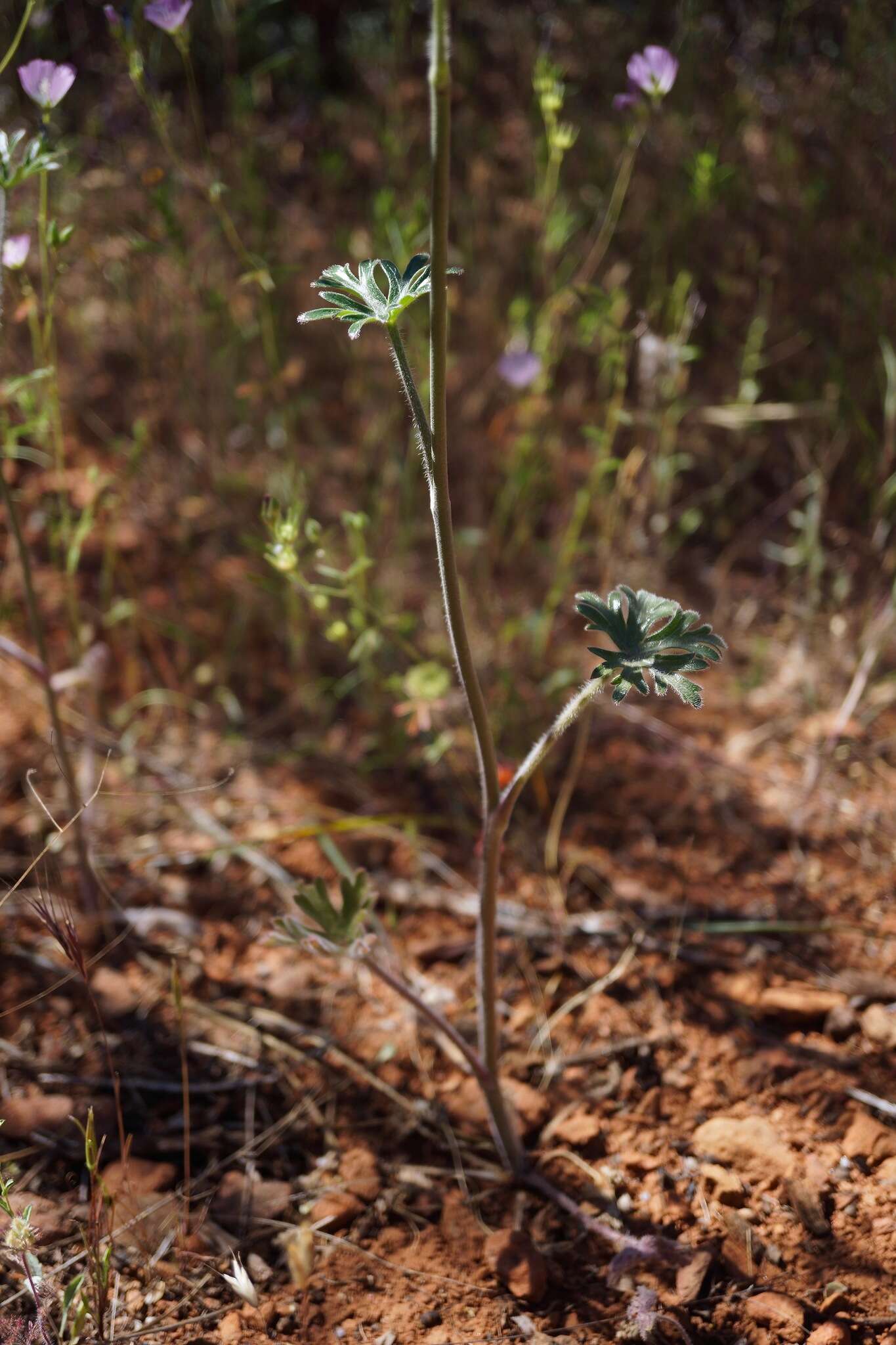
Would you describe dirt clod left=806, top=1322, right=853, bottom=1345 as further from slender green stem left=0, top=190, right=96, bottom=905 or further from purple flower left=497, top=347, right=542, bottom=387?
purple flower left=497, top=347, right=542, bottom=387

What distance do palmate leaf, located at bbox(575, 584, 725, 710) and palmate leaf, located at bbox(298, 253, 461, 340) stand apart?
1.11 ft

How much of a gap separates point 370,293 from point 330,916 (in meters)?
0.71

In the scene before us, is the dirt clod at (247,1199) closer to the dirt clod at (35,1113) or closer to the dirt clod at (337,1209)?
the dirt clod at (337,1209)

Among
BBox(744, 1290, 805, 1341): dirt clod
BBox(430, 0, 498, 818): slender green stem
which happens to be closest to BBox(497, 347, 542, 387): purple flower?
BBox(430, 0, 498, 818): slender green stem

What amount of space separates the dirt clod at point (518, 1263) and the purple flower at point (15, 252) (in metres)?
1.50

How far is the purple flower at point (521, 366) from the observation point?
2.26 meters

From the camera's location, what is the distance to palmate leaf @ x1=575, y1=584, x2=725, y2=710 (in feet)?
3.30

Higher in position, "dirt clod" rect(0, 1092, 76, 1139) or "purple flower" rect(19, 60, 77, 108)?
"purple flower" rect(19, 60, 77, 108)

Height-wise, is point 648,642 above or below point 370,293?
below

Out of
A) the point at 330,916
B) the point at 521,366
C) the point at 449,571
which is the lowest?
the point at 330,916

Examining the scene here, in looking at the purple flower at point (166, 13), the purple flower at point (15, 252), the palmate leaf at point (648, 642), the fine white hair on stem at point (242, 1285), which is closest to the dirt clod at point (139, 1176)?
the fine white hair on stem at point (242, 1285)

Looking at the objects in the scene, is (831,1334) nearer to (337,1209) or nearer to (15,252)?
(337,1209)

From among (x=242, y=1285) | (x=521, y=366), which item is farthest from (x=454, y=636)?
(x=521, y=366)

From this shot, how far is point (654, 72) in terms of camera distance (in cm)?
160
